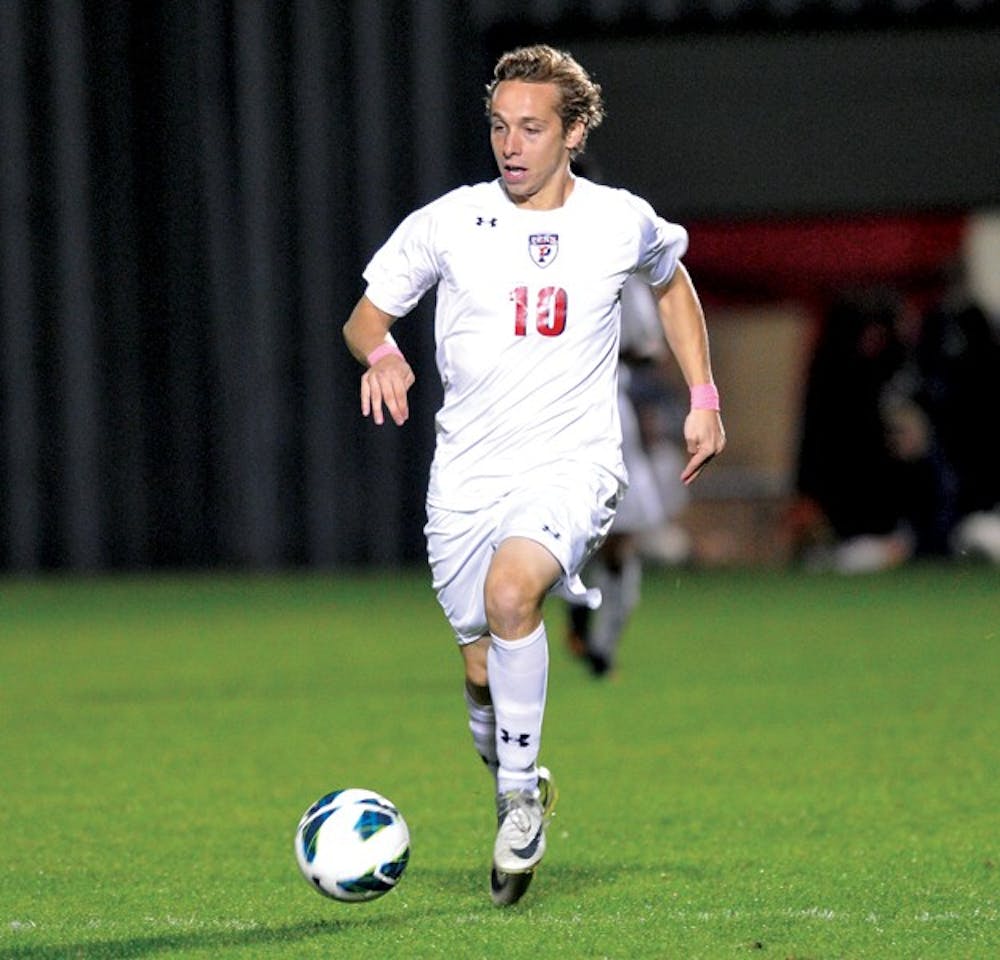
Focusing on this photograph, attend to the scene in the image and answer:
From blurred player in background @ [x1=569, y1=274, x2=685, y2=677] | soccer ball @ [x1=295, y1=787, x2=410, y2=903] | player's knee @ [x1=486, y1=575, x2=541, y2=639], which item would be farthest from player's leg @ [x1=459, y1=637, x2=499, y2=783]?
blurred player in background @ [x1=569, y1=274, x2=685, y2=677]

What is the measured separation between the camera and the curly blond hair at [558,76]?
6.02 metres

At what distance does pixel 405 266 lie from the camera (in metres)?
6.12

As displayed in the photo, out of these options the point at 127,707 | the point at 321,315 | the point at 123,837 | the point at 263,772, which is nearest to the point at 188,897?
the point at 123,837

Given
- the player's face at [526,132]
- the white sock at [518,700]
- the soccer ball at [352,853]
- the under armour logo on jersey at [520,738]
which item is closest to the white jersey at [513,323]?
the player's face at [526,132]

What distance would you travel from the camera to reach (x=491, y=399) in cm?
605

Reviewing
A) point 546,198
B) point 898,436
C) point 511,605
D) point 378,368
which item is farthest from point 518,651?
point 898,436

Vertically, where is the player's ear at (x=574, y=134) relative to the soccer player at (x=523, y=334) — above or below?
above

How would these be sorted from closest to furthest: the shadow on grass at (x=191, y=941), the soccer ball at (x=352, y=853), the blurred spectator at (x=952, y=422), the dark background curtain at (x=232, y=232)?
the shadow on grass at (x=191, y=941), the soccer ball at (x=352, y=853), the blurred spectator at (x=952, y=422), the dark background curtain at (x=232, y=232)

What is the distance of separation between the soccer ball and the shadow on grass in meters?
0.08

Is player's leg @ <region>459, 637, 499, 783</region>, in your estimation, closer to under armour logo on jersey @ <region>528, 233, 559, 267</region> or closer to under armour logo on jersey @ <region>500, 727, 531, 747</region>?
under armour logo on jersey @ <region>500, 727, 531, 747</region>

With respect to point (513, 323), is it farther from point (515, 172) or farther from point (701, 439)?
point (701, 439)

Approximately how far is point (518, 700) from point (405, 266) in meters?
1.11

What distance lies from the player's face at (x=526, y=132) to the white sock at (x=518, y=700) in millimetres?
Result: 1098

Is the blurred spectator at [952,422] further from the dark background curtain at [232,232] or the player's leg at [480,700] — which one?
the player's leg at [480,700]
